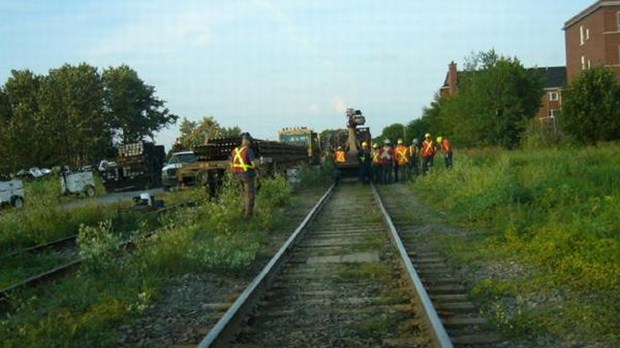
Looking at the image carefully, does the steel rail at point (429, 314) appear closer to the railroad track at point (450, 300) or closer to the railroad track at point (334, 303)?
the railroad track at point (334, 303)

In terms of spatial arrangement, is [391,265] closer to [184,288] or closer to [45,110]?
[184,288]

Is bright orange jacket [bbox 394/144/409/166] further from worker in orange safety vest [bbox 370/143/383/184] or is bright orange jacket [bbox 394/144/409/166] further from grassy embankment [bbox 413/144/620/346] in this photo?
grassy embankment [bbox 413/144/620/346]

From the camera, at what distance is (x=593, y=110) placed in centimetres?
4034

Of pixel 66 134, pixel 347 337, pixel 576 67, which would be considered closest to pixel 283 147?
pixel 66 134

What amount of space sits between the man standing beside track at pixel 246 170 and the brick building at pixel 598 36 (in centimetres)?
4502

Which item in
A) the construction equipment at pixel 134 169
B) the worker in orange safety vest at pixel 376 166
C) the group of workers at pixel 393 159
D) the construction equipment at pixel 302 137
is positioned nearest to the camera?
the group of workers at pixel 393 159

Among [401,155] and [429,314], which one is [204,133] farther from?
[429,314]

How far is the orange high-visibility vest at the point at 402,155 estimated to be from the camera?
30.1 metres

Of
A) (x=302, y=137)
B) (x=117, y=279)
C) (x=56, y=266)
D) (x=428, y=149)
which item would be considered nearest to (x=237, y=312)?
(x=117, y=279)

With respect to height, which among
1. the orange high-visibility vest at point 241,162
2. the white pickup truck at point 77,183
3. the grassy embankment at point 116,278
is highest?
the orange high-visibility vest at point 241,162

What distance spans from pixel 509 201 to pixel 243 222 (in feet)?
17.8

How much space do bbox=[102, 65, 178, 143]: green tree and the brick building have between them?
41687mm

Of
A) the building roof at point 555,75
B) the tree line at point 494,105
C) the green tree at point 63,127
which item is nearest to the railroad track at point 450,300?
the green tree at point 63,127

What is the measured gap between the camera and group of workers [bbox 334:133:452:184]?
29016 millimetres
